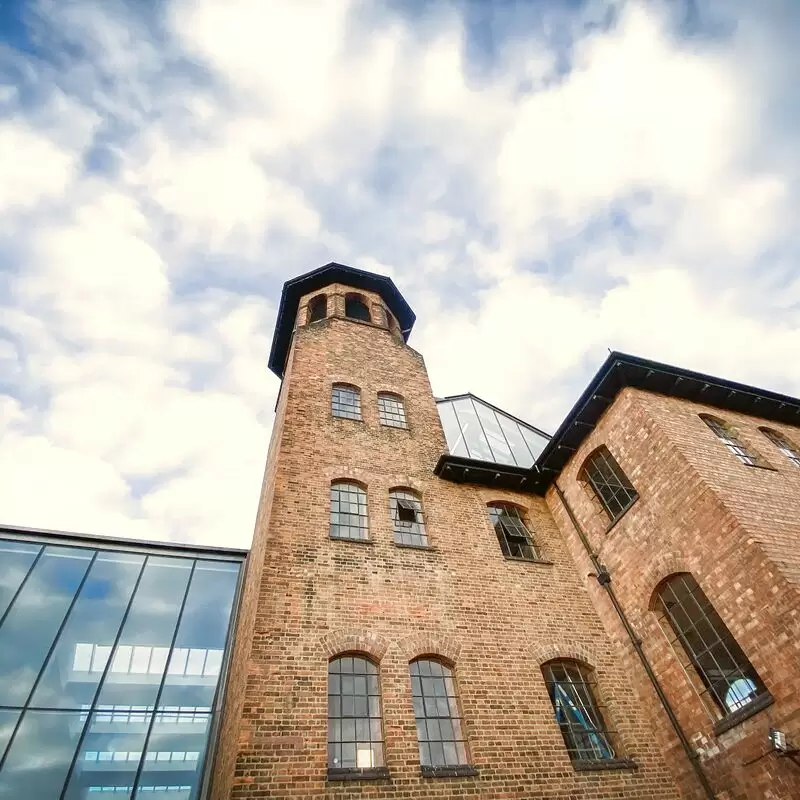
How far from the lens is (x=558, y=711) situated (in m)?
7.83

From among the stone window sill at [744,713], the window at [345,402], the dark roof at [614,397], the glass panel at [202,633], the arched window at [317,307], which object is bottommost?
the stone window sill at [744,713]

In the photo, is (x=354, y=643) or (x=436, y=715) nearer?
(x=436, y=715)

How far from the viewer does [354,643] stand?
A: 7484mm

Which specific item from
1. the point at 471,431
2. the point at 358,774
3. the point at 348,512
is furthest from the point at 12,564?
the point at 471,431

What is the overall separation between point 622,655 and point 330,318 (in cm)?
1262

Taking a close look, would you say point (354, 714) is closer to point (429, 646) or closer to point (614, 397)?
point (429, 646)

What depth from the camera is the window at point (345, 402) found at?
41.4ft

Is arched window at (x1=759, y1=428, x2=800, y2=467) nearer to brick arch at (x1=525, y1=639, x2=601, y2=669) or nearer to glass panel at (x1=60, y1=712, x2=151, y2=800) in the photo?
brick arch at (x1=525, y1=639, x2=601, y2=669)

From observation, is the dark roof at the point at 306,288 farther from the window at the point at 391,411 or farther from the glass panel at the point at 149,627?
the glass panel at the point at 149,627

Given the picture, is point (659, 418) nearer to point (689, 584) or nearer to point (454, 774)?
point (689, 584)

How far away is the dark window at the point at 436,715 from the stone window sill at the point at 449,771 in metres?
0.15

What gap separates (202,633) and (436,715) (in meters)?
5.67

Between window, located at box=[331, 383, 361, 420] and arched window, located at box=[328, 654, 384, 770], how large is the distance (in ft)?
20.3

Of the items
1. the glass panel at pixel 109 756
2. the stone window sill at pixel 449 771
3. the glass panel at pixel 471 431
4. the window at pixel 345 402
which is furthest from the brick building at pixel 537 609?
the glass panel at pixel 109 756
